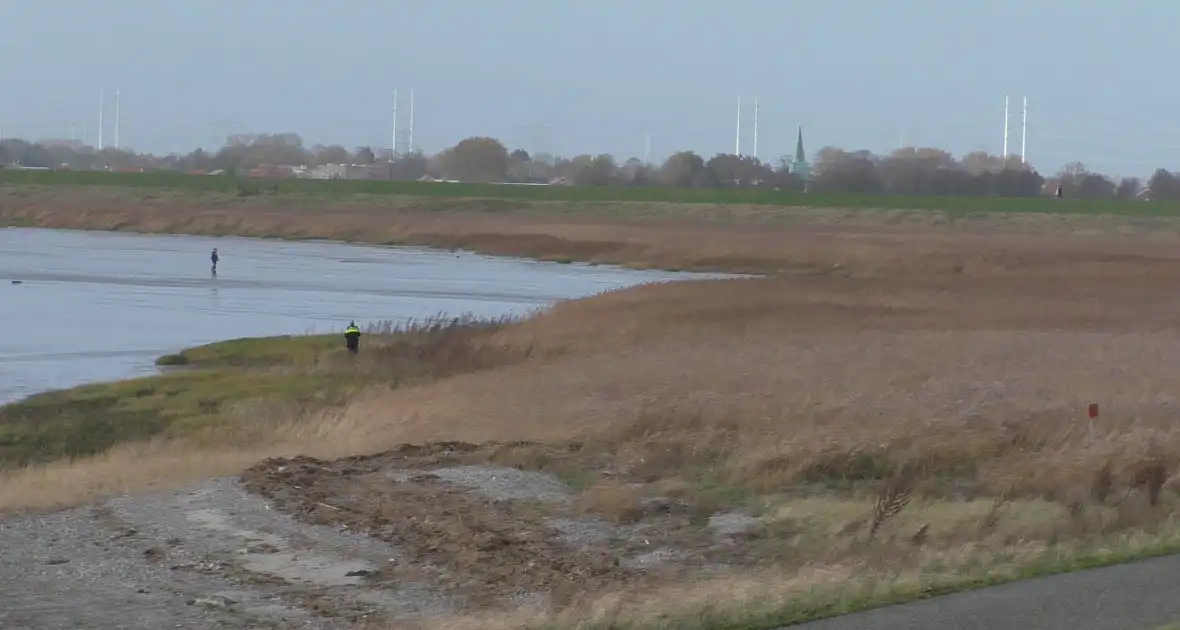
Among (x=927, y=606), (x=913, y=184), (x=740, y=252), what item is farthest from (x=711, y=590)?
(x=913, y=184)

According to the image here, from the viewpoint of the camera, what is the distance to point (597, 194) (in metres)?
133

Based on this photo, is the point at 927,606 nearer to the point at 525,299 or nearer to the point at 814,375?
the point at 814,375

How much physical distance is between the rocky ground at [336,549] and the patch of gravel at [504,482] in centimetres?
2

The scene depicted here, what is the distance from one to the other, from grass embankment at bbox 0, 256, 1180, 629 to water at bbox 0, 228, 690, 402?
3960mm

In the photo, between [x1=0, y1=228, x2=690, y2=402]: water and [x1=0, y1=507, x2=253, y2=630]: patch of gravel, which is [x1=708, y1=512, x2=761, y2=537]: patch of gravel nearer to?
[x1=0, y1=507, x2=253, y2=630]: patch of gravel

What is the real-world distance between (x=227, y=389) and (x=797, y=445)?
43.6ft

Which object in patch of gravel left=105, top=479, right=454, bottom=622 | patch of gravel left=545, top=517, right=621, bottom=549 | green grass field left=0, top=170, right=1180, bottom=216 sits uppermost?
green grass field left=0, top=170, right=1180, bottom=216

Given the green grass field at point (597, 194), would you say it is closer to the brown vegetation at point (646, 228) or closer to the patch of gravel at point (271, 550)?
the brown vegetation at point (646, 228)

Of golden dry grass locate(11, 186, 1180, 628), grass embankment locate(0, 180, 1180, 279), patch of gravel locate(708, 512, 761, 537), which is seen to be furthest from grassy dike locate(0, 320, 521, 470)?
grass embankment locate(0, 180, 1180, 279)

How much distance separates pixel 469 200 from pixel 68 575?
354 feet

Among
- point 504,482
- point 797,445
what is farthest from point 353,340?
point 504,482

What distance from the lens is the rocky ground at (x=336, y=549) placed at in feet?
37.2

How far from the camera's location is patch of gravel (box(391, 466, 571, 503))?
1514cm

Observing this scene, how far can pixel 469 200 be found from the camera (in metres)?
120
